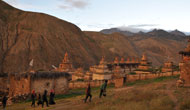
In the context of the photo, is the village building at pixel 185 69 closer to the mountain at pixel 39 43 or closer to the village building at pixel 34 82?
the village building at pixel 34 82

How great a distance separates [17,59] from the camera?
53.1m

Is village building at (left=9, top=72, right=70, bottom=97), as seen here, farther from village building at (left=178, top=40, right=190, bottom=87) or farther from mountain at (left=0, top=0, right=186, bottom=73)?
mountain at (left=0, top=0, right=186, bottom=73)

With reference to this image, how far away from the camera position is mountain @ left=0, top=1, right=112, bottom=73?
54.1m

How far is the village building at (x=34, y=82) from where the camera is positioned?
1902 centimetres

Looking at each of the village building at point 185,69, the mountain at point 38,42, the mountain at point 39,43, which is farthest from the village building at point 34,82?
the mountain at point 38,42

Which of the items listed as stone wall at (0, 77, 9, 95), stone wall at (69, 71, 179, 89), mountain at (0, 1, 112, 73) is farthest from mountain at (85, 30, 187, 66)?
stone wall at (0, 77, 9, 95)

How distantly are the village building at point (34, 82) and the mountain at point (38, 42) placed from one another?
104ft

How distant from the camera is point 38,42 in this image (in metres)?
62.1

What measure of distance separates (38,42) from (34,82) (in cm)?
4492

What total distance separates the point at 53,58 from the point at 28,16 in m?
23.5

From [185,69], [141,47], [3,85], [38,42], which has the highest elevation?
[141,47]

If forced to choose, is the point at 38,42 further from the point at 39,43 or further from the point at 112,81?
the point at 112,81

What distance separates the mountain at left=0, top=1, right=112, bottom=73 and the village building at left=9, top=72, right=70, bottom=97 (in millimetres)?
31717

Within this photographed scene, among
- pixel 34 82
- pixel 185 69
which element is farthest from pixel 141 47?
pixel 185 69
